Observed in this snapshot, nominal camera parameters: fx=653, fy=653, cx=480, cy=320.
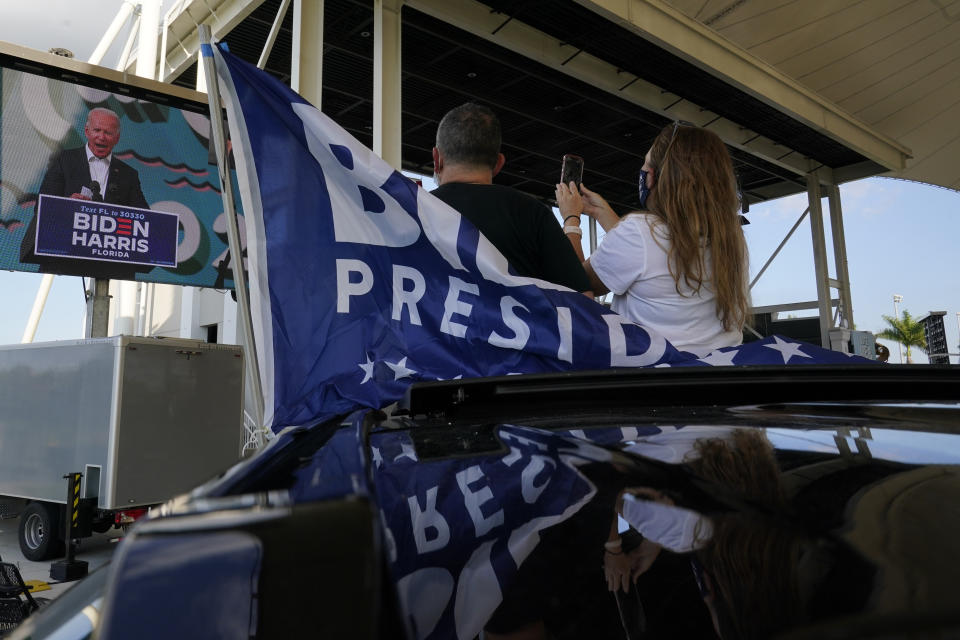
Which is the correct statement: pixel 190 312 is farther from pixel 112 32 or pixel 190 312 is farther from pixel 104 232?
pixel 104 232

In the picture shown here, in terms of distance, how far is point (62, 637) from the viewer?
52cm

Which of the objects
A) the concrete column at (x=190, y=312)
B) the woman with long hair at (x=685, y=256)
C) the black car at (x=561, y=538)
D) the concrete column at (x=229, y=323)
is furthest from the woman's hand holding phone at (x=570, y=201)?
the concrete column at (x=190, y=312)

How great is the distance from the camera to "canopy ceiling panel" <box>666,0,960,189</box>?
8664 millimetres

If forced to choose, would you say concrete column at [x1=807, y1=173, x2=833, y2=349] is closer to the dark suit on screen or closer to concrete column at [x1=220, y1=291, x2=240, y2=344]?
concrete column at [x1=220, y1=291, x2=240, y2=344]

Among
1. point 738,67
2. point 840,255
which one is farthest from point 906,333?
point 738,67

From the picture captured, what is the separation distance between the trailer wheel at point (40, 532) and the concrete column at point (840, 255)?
A: 559 inches

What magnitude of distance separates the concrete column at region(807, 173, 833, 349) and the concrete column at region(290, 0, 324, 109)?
11193 millimetres

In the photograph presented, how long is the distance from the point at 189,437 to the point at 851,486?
750 cm

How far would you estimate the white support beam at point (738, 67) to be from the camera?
7.91 metres

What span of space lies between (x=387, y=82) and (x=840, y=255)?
439 inches

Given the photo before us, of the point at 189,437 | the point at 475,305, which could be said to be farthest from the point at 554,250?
the point at 189,437

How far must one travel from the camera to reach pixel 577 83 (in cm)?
A: 1052

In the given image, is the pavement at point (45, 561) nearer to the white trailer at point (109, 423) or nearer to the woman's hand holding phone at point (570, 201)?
the white trailer at point (109, 423)

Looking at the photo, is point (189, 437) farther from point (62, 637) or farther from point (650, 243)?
point (62, 637)
